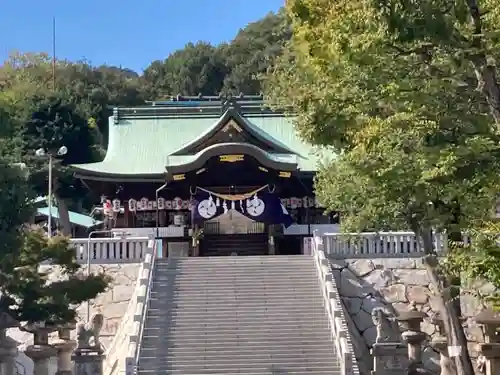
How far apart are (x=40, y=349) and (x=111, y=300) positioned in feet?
13.9

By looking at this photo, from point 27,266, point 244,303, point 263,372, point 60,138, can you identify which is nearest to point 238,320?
point 244,303

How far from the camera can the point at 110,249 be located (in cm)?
2258

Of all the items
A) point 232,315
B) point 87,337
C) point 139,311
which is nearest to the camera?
point 87,337

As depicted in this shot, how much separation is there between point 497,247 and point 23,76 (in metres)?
46.7

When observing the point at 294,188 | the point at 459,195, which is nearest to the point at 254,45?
the point at 294,188

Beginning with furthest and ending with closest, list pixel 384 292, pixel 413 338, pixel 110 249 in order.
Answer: pixel 110 249 < pixel 384 292 < pixel 413 338

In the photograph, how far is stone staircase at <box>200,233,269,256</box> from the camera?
2781cm

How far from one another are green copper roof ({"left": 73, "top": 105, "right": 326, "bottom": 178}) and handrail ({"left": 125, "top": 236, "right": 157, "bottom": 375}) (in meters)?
5.66

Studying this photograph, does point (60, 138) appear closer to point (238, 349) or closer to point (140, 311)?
point (140, 311)

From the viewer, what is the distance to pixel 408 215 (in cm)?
1536

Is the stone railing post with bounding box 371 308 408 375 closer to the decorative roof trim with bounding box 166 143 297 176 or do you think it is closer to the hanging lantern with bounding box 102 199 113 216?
the decorative roof trim with bounding box 166 143 297 176

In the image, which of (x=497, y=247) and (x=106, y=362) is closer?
(x=497, y=247)

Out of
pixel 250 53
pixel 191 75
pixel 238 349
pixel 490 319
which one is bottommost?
pixel 238 349

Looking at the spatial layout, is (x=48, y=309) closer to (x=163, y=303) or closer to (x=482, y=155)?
(x=163, y=303)
